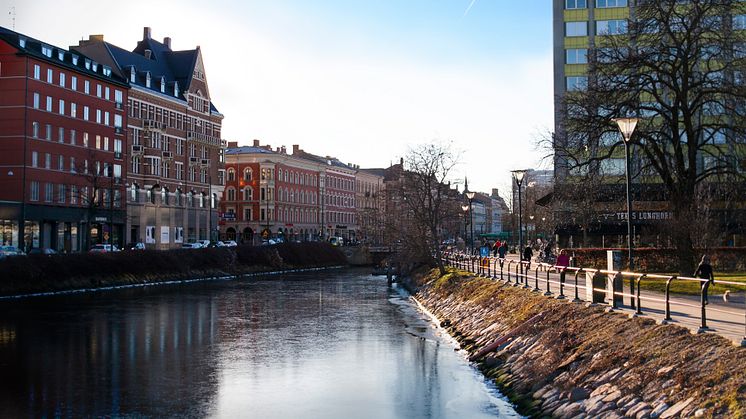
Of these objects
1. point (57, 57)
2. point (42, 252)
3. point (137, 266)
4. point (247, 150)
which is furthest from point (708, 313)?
point (247, 150)

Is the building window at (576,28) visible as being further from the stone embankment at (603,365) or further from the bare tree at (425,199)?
the stone embankment at (603,365)

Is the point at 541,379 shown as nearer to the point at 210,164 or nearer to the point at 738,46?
the point at 738,46

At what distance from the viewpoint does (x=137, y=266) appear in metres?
61.2

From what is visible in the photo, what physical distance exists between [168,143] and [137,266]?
33.7 meters

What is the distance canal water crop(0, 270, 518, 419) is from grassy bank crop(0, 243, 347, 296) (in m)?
5.70

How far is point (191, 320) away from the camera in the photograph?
3656 centimetres

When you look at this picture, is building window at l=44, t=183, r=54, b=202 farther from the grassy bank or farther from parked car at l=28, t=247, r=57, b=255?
the grassy bank

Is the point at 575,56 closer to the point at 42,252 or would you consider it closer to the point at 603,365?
the point at 42,252

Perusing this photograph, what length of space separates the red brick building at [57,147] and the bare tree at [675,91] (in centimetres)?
4715

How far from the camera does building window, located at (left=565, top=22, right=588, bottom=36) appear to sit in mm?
79625

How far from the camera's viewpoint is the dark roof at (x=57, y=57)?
67188 millimetres

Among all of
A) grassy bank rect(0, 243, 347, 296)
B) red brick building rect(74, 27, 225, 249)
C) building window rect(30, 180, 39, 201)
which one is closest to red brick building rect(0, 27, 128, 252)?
building window rect(30, 180, 39, 201)

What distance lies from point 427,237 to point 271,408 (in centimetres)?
4183

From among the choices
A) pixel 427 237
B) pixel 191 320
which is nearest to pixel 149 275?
pixel 427 237
